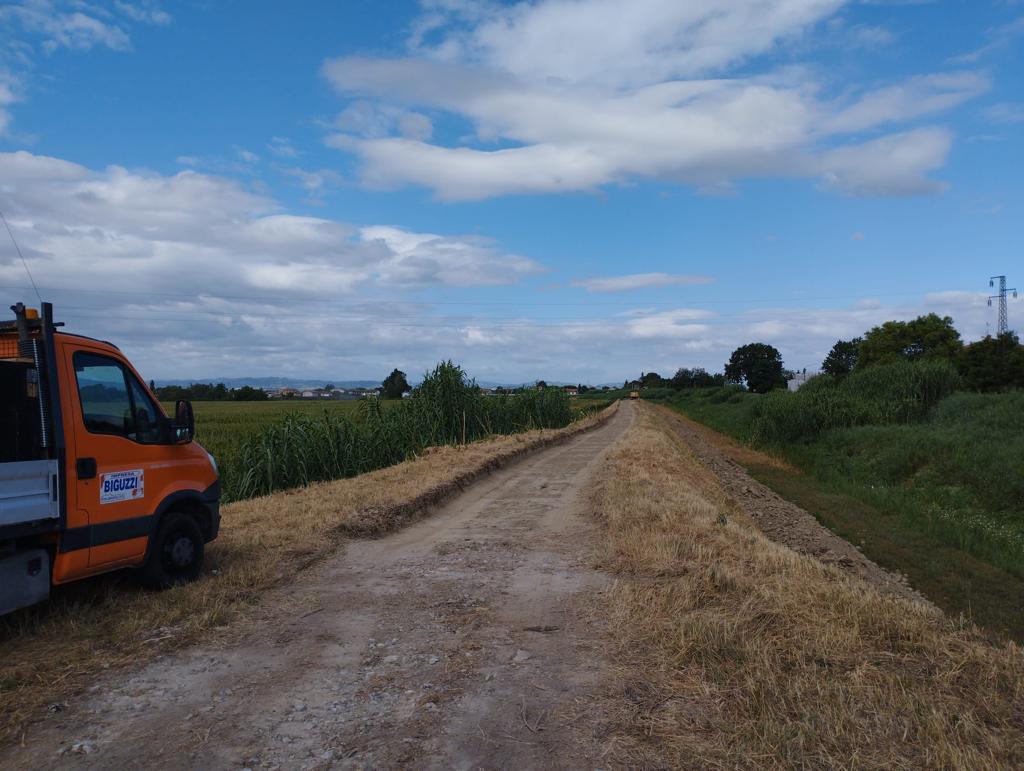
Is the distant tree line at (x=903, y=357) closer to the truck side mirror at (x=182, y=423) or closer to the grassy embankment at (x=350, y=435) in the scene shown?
the grassy embankment at (x=350, y=435)

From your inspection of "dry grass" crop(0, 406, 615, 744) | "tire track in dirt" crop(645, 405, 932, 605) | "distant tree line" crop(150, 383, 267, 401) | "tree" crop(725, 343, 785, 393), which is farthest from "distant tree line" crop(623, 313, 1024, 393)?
"distant tree line" crop(150, 383, 267, 401)

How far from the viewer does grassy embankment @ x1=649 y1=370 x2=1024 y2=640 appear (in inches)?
483

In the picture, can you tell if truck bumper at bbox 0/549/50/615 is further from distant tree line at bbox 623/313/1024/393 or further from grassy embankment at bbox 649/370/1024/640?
distant tree line at bbox 623/313/1024/393

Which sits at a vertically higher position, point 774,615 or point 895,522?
point 774,615

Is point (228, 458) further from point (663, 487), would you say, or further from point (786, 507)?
point (786, 507)

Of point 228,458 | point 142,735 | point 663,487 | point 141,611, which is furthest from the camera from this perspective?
point 228,458

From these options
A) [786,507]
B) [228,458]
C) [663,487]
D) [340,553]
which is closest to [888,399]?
[786,507]

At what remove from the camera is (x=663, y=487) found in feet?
44.1

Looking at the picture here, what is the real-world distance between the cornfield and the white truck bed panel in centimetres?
962

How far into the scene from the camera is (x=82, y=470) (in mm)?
5801

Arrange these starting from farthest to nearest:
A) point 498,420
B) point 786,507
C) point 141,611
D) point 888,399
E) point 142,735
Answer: point 888,399, point 498,420, point 786,507, point 141,611, point 142,735

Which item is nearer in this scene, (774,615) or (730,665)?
(730,665)

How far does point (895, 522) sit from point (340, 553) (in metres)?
13.2

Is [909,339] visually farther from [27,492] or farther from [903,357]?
[27,492]
